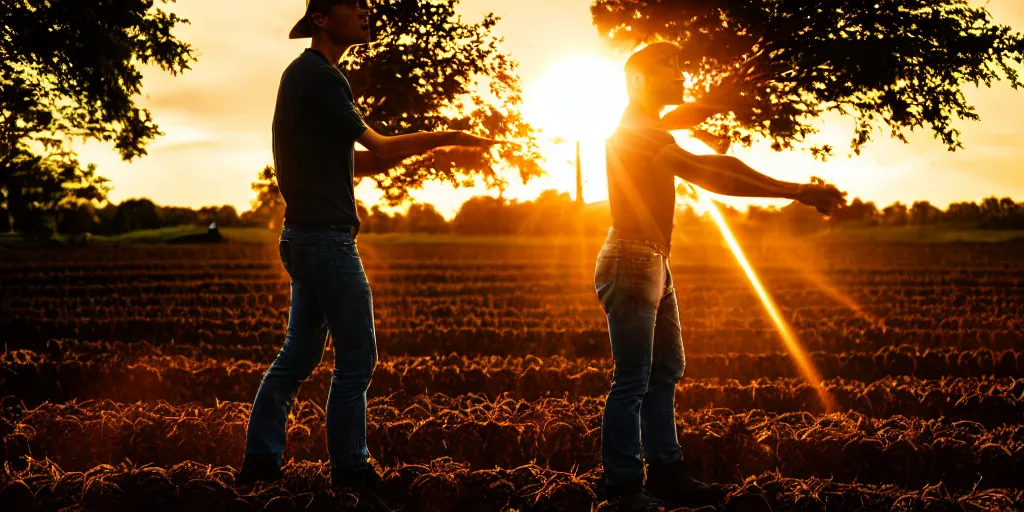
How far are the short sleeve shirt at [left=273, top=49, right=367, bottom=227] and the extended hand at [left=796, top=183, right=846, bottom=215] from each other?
176cm

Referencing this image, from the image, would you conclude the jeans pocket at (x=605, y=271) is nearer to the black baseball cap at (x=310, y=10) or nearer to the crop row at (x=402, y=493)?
the crop row at (x=402, y=493)

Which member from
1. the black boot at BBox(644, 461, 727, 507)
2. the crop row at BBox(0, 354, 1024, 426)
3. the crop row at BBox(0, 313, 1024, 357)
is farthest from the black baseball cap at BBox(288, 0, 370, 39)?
the crop row at BBox(0, 313, 1024, 357)

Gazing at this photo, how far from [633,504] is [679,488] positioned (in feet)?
1.25

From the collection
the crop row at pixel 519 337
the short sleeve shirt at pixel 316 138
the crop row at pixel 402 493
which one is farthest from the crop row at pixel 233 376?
the short sleeve shirt at pixel 316 138

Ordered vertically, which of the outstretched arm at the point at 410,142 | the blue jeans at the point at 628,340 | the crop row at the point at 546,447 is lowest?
the crop row at the point at 546,447

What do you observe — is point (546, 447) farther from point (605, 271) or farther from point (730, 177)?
point (730, 177)

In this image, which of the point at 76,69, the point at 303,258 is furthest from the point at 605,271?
the point at 76,69

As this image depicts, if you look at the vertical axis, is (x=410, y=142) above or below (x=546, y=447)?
above

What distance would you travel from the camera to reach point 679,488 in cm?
366

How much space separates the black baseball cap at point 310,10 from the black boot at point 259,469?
179 cm

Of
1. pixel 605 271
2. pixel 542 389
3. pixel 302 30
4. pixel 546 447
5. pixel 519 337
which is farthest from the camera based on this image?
Answer: pixel 519 337

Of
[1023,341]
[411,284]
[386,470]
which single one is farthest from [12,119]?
[1023,341]

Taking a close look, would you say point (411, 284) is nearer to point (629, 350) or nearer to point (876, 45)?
point (876, 45)

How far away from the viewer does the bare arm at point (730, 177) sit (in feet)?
10.7
